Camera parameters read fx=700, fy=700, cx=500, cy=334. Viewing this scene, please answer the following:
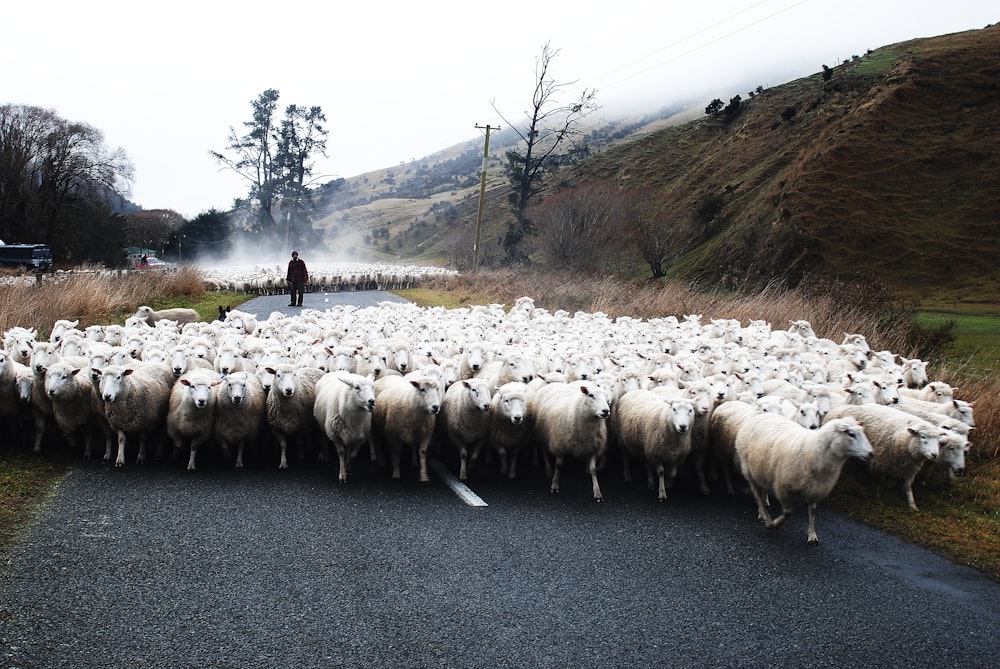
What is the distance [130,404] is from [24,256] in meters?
31.5

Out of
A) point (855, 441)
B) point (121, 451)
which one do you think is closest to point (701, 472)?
point (855, 441)

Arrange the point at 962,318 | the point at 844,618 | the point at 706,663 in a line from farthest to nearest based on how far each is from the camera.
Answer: the point at 962,318 < the point at 844,618 < the point at 706,663

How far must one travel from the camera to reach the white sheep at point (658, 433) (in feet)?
23.0

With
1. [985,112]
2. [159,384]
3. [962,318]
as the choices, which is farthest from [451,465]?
[985,112]

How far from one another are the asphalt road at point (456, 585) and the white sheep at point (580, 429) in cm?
54

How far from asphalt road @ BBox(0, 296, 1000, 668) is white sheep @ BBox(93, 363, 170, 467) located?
745 millimetres

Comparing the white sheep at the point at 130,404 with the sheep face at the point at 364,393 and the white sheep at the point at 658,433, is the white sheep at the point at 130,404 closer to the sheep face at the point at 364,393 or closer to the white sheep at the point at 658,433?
the sheep face at the point at 364,393

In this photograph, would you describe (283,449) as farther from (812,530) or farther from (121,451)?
(812,530)

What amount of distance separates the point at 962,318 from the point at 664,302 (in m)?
10.2

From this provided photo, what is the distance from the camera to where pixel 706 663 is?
4191mm

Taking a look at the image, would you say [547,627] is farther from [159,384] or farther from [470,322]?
[470,322]

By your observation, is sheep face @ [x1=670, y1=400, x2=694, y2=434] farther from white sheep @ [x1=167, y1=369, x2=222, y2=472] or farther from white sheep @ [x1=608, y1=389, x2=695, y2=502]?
white sheep @ [x1=167, y1=369, x2=222, y2=472]

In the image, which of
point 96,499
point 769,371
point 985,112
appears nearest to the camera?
point 96,499

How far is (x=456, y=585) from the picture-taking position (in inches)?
198
